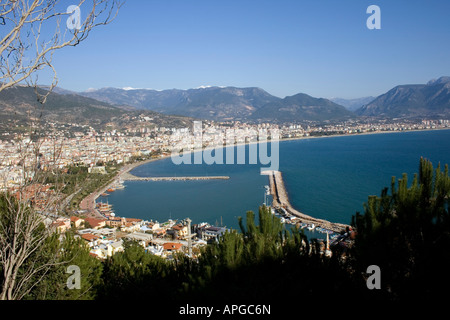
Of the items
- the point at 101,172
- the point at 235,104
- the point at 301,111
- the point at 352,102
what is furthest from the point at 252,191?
the point at 352,102

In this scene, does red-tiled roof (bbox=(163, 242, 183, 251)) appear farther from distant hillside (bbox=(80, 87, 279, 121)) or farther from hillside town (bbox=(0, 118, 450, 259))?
distant hillside (bbox=(80, 87, 279, 121))

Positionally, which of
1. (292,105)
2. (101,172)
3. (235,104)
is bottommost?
(101,172)

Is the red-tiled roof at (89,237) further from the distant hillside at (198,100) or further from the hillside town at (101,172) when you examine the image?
the distant hillside at (198,100)

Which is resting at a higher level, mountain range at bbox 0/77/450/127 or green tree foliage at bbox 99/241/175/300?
mountain range at bbox 0/77/450/127

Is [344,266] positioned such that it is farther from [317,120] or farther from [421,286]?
[317,120]

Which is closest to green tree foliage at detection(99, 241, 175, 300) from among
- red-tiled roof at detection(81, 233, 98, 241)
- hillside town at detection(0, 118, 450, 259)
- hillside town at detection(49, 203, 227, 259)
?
hillside town at detection(0, 118, 450, 259)

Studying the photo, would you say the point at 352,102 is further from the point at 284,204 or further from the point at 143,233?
the point at 143,233
